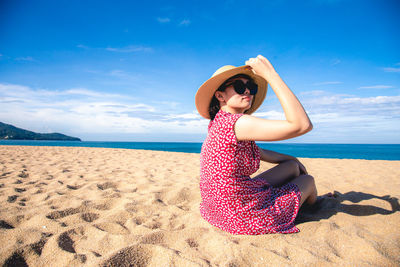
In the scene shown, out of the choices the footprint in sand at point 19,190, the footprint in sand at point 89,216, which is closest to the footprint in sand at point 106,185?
the footprint in sand at point 19,190

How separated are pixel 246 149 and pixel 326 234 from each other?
105cm

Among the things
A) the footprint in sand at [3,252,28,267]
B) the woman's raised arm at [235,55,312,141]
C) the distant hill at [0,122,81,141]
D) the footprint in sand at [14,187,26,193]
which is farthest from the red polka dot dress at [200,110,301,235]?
the distant hill at [0,122,81,141]

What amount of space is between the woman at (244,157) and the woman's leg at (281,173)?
0.03 m

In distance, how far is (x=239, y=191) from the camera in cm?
177

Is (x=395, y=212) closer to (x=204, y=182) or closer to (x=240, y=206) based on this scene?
(x=240, y=206)

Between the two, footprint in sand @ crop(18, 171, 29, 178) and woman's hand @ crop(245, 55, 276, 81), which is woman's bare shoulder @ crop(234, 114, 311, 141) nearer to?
woman's hand @ crop(245, 55, 276, 81)

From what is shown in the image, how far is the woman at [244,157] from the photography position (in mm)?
1479

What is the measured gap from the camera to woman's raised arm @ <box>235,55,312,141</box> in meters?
1.41

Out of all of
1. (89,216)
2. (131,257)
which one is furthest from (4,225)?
(131,257)

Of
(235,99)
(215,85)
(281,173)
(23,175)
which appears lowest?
(23,175)

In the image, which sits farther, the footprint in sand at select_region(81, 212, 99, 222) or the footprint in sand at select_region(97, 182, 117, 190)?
the footprint in sand at select_region(97, 182, 117, 190)

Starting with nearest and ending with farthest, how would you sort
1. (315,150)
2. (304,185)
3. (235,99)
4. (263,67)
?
(263,67) < (235,99) < (304,185) < (315,150)

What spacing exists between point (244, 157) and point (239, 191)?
0.29m

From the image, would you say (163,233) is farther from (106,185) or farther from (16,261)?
(106,185)
